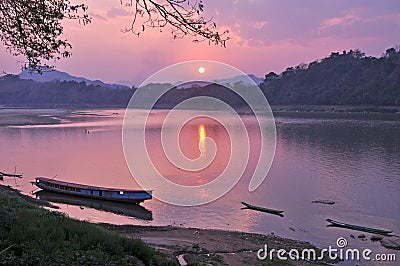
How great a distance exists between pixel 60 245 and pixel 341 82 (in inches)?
4082

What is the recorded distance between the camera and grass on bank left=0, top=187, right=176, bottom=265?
6039 mm

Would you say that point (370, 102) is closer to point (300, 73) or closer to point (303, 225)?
point (300, 73)

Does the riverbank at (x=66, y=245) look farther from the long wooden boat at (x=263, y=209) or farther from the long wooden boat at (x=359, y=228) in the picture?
the long wooden boat at (x=263, y=209)

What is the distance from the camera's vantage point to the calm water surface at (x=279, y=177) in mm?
17672

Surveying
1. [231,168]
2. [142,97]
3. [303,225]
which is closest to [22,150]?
[231,168]

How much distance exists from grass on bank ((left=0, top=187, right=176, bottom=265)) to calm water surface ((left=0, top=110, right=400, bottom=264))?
9213 mm

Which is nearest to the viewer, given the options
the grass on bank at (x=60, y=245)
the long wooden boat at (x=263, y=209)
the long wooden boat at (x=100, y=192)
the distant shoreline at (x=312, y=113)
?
the grass on bank at (x=60, y=245)

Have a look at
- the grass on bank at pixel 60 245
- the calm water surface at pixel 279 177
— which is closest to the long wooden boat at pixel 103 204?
the calm water surface at pixel 279 177

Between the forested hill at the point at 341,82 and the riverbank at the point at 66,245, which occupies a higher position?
the forested hill at the point at 341,82

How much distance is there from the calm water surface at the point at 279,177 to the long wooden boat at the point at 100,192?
0.67m

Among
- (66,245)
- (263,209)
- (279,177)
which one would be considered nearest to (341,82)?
(279,177)

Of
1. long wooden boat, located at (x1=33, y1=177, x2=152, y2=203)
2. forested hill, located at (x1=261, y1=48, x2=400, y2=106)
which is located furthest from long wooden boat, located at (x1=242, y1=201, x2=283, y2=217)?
forested hill, located at (x1=261, y1=48, x2=400, y2=106)

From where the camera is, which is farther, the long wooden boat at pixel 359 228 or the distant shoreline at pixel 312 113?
the distant shoreline at pixel 312 113

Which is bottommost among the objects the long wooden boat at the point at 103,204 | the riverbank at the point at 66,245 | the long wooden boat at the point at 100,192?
the long wooden boat at the point at 103,204
